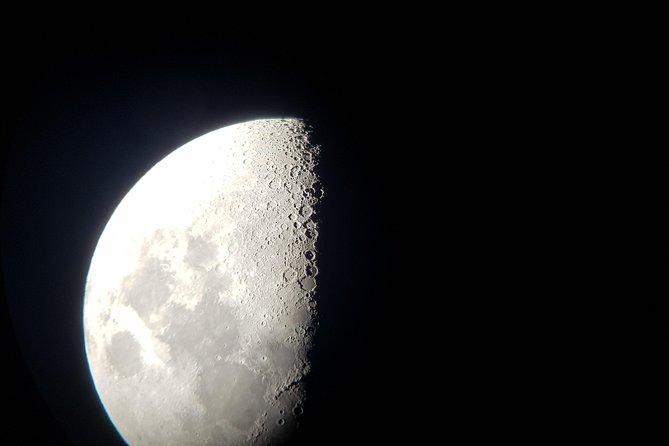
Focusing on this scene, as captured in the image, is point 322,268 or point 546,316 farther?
point 546,316

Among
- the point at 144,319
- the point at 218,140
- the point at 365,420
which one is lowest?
the point at 365,420

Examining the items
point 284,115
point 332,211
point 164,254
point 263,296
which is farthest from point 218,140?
point 263,296

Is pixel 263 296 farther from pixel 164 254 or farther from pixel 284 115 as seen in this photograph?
pixel 284 115

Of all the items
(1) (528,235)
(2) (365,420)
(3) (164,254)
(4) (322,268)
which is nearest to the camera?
(2) (365,420)

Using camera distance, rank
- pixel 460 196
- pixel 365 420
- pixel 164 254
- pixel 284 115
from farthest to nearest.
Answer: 1. pixel 284 115
2. pixel 460 196
3. pixel 164 254
4. pixel 365 420


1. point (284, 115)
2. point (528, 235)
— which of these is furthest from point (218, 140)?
point (528, 235)

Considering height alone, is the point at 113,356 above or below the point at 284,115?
below
